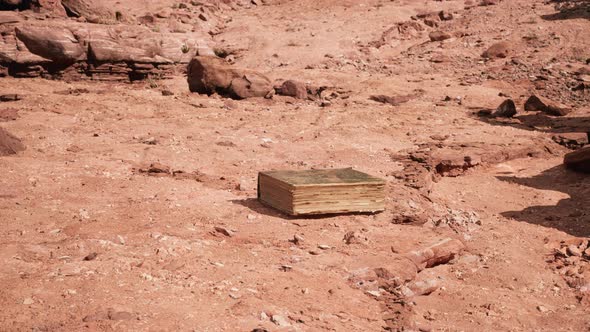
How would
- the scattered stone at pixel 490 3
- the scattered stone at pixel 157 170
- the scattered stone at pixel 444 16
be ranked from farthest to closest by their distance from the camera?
the scattered stone at pixel 490 3, the scattered stone at pixel 444 16, the scattered stone at pixel 157 170

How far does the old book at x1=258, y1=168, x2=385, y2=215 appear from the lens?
239 inches

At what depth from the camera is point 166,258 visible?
16.2ft

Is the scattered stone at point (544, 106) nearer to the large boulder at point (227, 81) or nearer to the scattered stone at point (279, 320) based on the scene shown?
the large boulder at point (227, 81)

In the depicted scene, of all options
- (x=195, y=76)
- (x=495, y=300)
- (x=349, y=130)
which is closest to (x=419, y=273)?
(x=495, y=300)

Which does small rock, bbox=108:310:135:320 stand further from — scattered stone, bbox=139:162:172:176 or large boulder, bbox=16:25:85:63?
large boulder, bbox=16:25:85:63

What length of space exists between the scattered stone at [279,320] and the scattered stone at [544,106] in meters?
8.86

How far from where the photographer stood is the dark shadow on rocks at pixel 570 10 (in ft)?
56.2

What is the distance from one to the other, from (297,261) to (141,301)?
4.53 feet

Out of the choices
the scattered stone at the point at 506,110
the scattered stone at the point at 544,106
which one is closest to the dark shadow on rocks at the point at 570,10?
the scattered stone at the point at 544,106

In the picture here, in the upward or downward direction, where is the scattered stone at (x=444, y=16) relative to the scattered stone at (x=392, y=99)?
upward

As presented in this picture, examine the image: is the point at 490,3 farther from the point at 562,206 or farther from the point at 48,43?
the point at 562,206

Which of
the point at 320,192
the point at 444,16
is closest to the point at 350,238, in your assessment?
the point at 320,192

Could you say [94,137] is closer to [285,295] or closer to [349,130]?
[349,130]

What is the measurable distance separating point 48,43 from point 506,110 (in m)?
7.82
